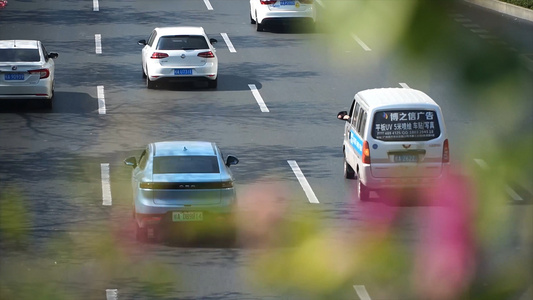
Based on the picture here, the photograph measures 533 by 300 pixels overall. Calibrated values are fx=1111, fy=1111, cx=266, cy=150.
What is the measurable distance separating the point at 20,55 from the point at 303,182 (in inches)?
332

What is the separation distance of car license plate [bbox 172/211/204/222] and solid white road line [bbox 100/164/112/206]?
9.76ft

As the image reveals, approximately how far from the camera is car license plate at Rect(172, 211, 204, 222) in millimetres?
15445

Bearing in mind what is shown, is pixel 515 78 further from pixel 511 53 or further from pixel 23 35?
pixel 23 35

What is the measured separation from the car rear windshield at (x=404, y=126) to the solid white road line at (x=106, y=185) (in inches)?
179

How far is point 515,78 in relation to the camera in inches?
97.3

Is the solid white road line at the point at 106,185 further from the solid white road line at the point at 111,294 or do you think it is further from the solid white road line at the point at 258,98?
the solid white road line at the point at 258,98

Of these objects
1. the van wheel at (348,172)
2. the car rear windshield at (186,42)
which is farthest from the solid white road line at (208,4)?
the van wheel at (348,172)

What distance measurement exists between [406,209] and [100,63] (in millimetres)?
14814

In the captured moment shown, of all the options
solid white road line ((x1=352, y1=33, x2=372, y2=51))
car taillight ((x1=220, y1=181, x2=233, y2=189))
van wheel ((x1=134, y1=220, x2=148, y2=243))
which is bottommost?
van wheel ((x1=134, y1=220, x2=148, y2=243))

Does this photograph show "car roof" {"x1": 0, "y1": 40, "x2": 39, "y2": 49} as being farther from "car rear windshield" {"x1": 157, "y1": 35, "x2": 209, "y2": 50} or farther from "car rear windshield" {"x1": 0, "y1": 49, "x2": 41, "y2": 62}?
"car rear windshield" {"x1": 157, "y1": 35, "x2": 209, "y2": 50}

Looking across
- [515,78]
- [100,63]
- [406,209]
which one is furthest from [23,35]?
[515,78]

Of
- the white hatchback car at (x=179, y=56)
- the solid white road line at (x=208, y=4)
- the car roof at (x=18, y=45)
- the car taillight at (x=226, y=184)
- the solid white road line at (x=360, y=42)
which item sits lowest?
the solid white road line at (x=208, y=4)

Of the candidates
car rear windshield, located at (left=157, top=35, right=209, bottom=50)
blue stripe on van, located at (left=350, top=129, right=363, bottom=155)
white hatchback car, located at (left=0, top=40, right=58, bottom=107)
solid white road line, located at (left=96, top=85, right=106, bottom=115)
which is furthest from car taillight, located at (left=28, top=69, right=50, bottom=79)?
blue stripe on van, located at (left=350, top=129, right=363, bottom=155)

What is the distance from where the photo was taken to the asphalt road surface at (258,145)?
256 centimetres
